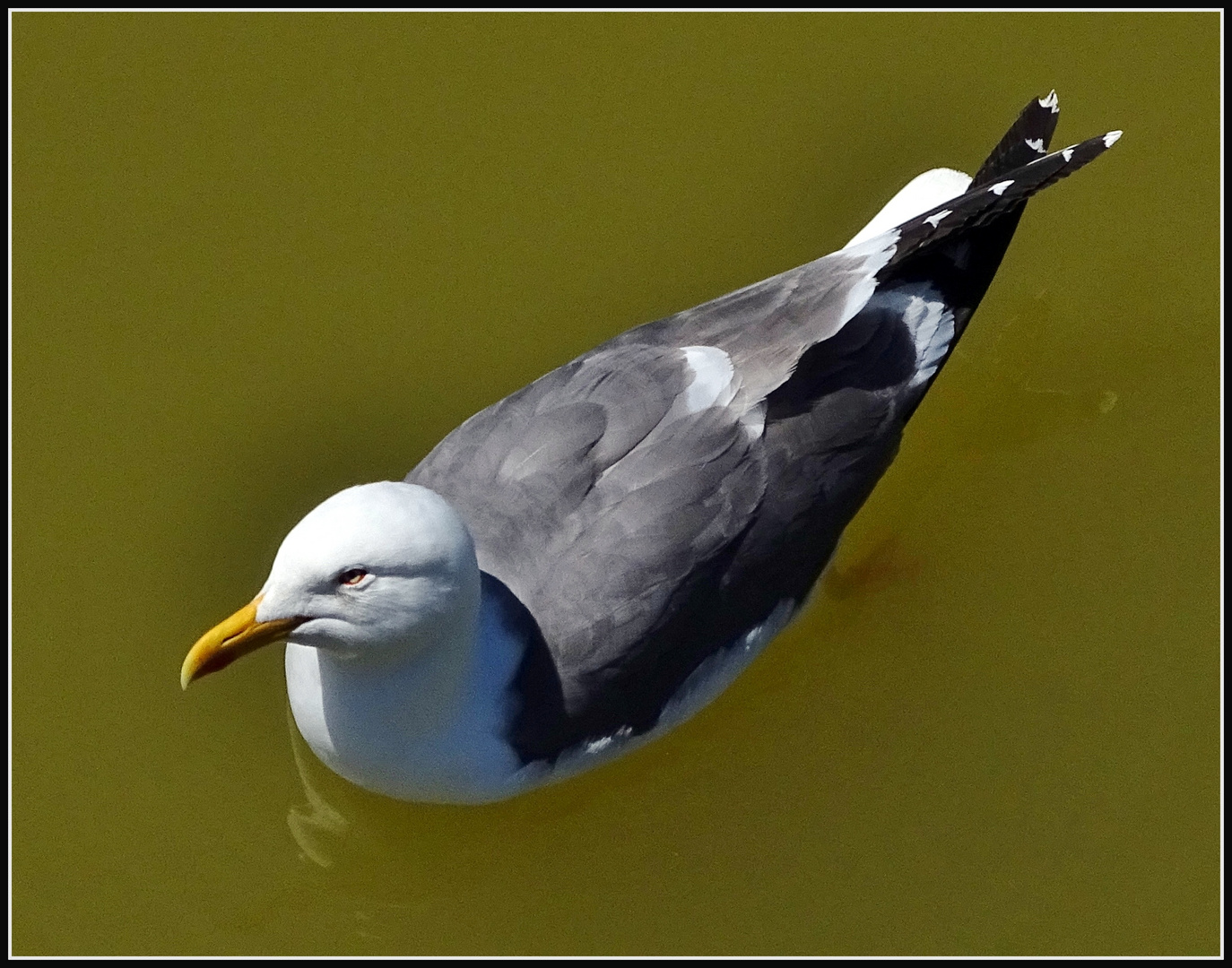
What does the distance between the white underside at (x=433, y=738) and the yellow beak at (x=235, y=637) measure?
0.37 meters

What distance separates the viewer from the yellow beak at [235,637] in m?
4.65

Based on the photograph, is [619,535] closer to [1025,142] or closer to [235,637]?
[235,637]

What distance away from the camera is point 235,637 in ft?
15.3

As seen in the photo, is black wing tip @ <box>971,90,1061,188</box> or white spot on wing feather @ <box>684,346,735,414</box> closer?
white spot on wing feather @ <box>684,346,735,414</box>

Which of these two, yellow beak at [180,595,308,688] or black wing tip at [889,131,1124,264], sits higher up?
yellow beak at [180,595,308,688]

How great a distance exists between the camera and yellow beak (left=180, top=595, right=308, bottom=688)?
15.3 feet

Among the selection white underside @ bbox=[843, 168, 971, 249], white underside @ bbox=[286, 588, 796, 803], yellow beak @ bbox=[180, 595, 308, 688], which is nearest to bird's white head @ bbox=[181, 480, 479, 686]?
yellow beak @ bbox=[180, 595, 308, 688]

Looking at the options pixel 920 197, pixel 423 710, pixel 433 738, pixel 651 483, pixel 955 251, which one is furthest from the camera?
pixel 920 197

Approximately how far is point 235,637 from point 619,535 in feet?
4.07

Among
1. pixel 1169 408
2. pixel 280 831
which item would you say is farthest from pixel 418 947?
pixel 1169 408

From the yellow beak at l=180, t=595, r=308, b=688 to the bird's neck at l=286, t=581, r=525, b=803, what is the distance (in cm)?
34

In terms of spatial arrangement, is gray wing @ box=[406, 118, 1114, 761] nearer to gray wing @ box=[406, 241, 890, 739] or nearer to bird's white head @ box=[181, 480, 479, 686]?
gray wing @ box=[406, 241, 890, 739]

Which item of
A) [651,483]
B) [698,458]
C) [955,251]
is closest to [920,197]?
[955,251]

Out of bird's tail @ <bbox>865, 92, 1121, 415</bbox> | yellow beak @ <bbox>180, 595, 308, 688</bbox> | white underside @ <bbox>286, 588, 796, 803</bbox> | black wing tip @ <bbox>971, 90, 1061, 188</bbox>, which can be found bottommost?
white underside @ <bbox>286, 588, 796, 803</bbox>
